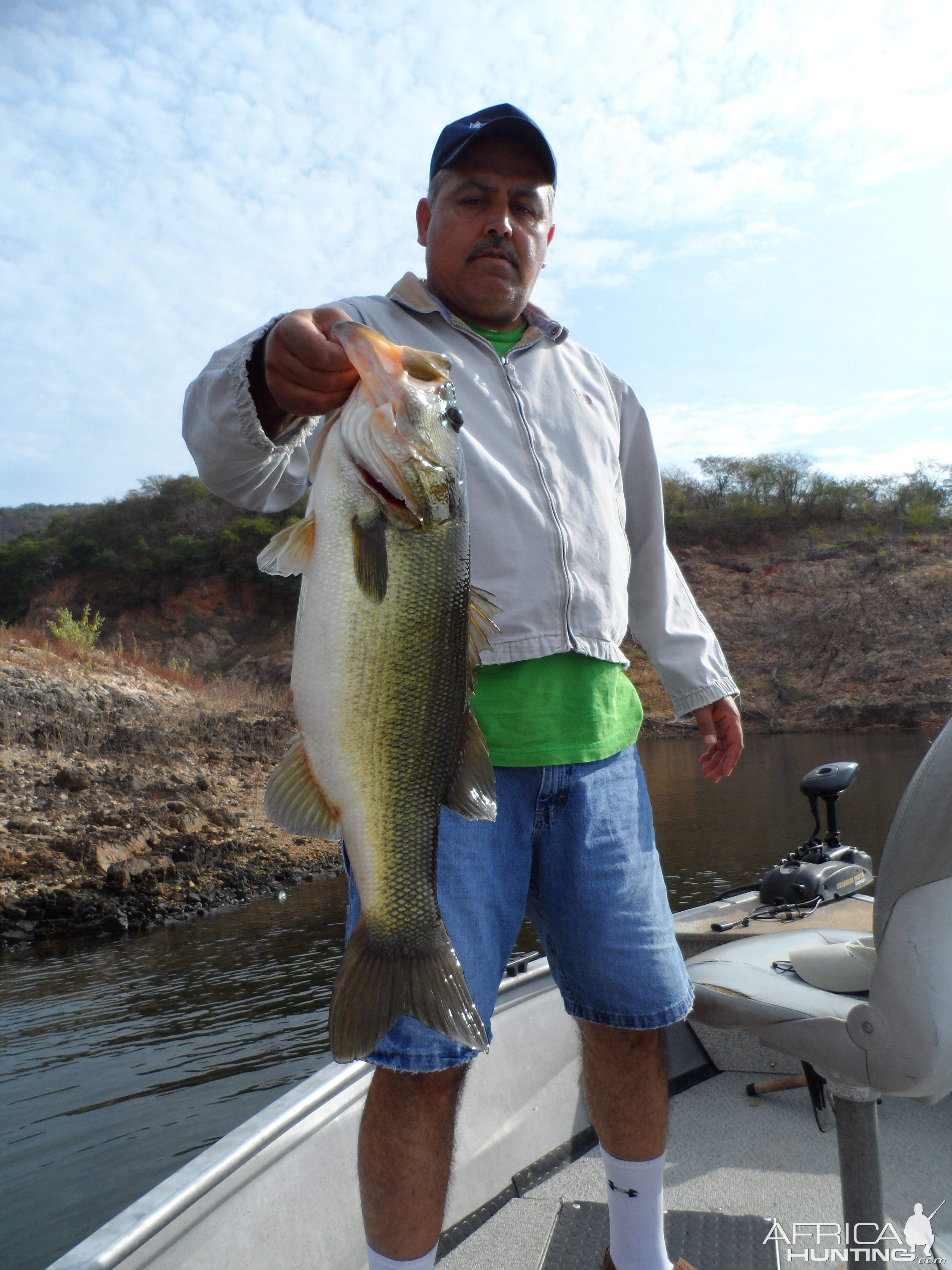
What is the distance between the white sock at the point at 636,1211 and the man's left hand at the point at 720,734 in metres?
0.97

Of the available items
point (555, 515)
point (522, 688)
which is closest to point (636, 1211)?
point (522, 688)

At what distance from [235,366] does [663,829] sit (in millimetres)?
16023

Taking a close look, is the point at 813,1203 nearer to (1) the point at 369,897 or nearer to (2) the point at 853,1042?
(2) the point at 853,1042

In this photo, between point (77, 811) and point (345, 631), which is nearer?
point (345, 631)

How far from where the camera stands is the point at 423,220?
2193 mm

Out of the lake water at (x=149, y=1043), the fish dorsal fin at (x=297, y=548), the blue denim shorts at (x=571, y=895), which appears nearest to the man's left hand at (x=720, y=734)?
the blue denim shorts at (x=571, y=895)

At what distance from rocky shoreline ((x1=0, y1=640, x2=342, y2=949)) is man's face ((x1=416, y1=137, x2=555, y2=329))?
Result: 399 inches

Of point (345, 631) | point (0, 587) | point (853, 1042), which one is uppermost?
point (0, 587)

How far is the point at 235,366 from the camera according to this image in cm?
158

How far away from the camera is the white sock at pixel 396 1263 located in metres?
1.56

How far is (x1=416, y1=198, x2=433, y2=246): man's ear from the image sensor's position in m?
2.15

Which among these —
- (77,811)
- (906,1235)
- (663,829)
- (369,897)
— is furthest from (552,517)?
(663,829)

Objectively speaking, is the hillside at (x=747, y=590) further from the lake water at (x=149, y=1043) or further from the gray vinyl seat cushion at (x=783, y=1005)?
the gray vinyl seat cushion at (x=783, y=1005)

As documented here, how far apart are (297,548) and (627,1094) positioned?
4.79 ft
